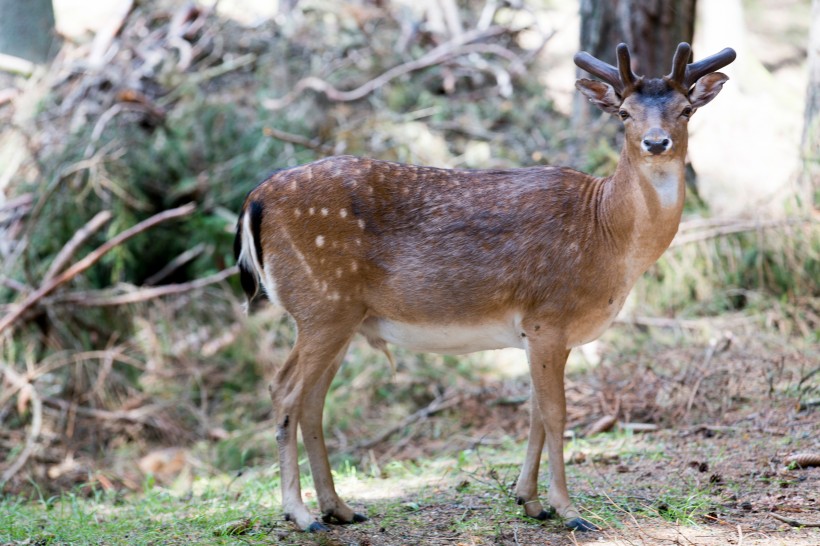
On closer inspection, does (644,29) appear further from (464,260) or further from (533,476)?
(533,476)

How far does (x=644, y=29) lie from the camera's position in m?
9.38

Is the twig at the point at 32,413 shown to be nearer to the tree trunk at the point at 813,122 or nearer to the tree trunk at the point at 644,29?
the tree trunk at the point at 644,29

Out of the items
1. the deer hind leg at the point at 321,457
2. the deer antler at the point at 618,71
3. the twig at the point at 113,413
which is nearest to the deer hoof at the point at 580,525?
the deer hind leg at the point at 321,457

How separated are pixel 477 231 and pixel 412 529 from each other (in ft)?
5.59

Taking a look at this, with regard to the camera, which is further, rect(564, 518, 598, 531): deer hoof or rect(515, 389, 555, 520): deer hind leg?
rect(515, 389, 555, 520): deer hind leg

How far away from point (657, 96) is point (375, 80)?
7822 millimetres

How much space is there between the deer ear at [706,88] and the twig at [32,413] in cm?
601

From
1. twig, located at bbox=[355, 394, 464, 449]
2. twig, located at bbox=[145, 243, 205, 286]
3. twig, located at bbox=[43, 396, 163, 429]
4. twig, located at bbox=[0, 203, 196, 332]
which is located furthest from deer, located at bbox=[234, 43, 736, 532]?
twig, located at bbox=[145, 243, 205, 286]

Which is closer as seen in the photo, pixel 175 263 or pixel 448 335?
pixel 448 335

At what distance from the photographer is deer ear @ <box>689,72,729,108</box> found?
16.1 feet

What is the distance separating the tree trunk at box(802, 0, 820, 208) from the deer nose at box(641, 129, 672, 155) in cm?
442

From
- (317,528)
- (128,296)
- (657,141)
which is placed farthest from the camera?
(128,296)

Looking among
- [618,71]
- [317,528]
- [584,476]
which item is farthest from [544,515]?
[618,71]

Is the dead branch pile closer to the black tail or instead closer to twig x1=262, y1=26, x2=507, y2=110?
twig x1=262, y1=26, x2=507, y2=110
